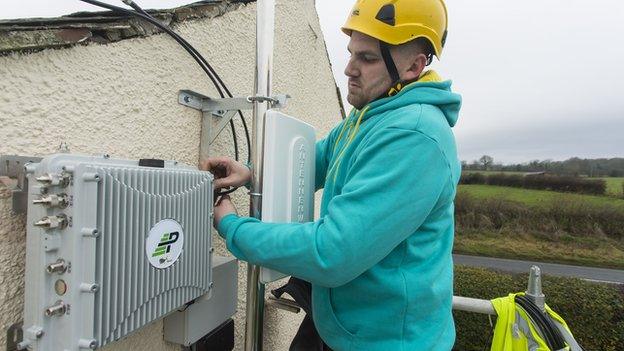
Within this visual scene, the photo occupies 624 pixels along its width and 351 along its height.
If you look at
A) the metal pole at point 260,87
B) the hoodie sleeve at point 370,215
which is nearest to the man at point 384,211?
the hoodie sleeve at point 370,215

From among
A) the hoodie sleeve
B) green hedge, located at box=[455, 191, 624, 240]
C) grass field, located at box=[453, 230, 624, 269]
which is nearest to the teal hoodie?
the hoodie sleeve

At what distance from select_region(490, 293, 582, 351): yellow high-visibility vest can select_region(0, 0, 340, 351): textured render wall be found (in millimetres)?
1687

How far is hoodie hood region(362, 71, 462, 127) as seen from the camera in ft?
4.41

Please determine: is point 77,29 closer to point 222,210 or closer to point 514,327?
point 222,210

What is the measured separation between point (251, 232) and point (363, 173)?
17.3 inches

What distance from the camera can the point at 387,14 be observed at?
1361 mm

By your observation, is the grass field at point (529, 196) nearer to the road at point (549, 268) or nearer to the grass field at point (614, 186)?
the grass field at point (614, 186)

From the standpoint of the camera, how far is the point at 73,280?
0.89 meters

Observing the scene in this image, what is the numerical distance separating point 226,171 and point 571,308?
9302 mm

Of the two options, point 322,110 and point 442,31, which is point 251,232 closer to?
point 442,31

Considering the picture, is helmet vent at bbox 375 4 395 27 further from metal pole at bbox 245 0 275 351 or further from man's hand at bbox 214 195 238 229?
man's hand at bbox 214 195 238 229

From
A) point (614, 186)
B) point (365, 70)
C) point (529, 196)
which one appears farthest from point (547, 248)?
point (365, 70)

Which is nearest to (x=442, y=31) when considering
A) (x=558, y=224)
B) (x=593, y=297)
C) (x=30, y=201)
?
(x=30, y=201)

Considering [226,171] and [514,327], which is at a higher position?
[226,171]
